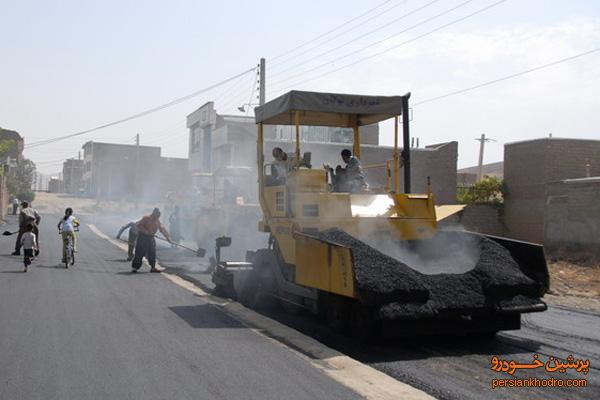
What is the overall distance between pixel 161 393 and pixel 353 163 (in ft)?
17.5

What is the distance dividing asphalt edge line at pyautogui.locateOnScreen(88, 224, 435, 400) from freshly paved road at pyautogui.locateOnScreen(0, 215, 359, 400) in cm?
17

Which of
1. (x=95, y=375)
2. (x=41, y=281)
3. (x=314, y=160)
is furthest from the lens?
(x=314, y=160)

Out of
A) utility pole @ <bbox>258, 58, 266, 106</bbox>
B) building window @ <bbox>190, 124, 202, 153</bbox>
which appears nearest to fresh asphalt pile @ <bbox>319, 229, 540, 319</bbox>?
utility pole @ <bbox>258, 58, 266, 106</bbox>

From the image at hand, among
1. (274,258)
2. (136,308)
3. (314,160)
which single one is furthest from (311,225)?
(314,160)

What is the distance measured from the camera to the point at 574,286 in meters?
15.7

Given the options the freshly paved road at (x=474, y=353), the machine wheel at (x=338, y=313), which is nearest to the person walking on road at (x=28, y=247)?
the freshly paved road at (x=474, y=353)

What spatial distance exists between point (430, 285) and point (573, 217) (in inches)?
533

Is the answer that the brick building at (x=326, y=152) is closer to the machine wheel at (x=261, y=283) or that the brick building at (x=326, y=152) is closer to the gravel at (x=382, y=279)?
the machine wheel at (x=261, y=283)

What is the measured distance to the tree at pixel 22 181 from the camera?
55.2 m

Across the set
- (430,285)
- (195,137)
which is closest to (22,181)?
(195,137)

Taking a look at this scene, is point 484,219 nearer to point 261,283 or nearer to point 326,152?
point 326,152

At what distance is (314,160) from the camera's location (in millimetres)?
27703

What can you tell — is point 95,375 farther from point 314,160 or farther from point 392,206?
point 314,160

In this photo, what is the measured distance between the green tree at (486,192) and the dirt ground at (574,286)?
5514mm
